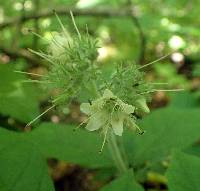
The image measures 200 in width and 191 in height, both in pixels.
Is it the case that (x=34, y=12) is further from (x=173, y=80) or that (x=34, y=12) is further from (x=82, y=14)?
(x=173, y=80)

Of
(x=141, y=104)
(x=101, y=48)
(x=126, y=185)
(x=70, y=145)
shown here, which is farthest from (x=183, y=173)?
(x=101, y=48)

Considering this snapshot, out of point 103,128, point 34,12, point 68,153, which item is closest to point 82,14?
point 34,12

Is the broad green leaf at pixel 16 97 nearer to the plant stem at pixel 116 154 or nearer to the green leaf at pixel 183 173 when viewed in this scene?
the plant stem at pixel 116 154

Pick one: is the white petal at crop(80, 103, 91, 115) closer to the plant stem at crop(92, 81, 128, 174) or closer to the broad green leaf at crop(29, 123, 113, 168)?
the plant stem at crop(92, 81, 128, 174)

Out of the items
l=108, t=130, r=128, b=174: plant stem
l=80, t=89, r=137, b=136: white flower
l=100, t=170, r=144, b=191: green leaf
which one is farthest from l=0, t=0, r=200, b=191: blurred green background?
l=100, t=170, r=144, b=191: green leaf

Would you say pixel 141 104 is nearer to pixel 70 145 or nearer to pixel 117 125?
pixel 117 125

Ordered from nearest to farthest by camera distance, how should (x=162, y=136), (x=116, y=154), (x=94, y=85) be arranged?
(x=94, y=85), (x=116, y=154), (x=162, y=136)
